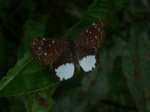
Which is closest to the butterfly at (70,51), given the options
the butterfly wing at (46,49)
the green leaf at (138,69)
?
the butterfly wing at (46,49)

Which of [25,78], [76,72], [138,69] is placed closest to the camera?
[25,78]

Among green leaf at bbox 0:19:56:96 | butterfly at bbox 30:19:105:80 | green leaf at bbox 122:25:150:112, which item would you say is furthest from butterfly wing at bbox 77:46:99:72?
green leaf at bbox 122:25:150:112

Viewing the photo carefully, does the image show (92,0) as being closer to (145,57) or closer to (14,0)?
(145,57)

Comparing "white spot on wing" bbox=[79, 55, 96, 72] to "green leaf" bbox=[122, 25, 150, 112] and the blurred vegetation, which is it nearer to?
the blurred vegetation

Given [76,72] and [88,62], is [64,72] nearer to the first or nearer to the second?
[88,62]

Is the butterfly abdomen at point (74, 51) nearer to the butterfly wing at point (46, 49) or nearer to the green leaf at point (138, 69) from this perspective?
the butterfly wing at point (46, 49)

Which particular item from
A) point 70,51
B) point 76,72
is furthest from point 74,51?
point 76,72
